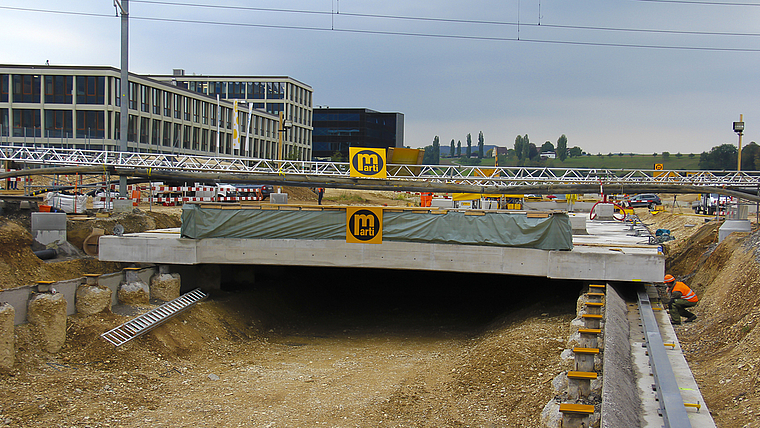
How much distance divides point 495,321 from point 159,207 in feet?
90.2

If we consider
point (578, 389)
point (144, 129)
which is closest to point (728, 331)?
point (578, 389)

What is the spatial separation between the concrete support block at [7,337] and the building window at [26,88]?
162 ft

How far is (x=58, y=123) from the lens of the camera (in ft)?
176

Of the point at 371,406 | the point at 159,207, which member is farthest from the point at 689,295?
the point at 159,207

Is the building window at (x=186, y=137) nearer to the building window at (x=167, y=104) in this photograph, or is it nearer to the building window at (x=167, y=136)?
the building window at (x=167, y=136)

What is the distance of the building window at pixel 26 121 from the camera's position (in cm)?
5341

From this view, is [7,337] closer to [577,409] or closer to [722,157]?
[577,409]

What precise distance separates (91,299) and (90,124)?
145 feet

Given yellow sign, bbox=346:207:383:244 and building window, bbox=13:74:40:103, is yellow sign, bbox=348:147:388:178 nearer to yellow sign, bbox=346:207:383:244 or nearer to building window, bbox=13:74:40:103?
yellow sign, bbox=346:207:383:244

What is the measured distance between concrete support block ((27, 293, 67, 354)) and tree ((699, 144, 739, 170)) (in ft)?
315

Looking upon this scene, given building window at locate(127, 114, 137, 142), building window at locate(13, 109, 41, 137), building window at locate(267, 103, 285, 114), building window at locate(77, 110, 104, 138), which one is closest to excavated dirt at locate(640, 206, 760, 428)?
building window at locate(77, 110, 104, 138)

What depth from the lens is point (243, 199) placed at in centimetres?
4425

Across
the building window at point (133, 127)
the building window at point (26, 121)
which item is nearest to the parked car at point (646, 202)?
the building window at point (133, 127)

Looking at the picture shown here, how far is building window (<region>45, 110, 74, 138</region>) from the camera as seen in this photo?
53562 millimetres
